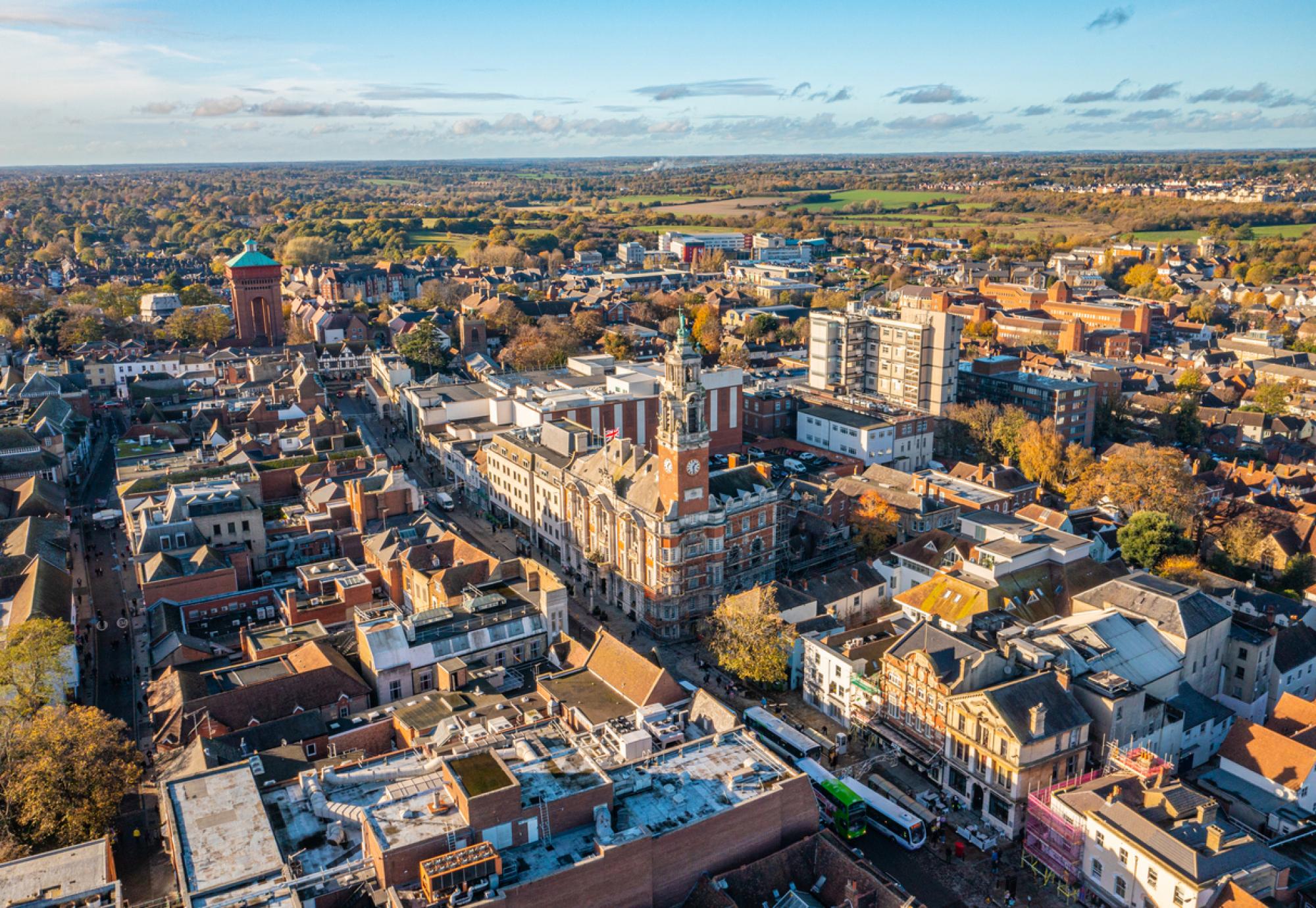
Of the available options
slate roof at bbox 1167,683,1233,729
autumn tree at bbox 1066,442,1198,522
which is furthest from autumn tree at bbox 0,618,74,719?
autumn tree at bbox 1066,442,1198,522

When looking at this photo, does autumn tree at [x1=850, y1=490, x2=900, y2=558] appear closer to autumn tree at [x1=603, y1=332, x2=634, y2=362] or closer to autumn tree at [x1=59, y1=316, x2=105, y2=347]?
autumn tree at [x1=603, y1=332, x2=634, y2=362]

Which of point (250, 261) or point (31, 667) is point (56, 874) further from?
point (250, 261)

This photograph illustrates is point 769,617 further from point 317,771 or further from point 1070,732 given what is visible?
point 317,771

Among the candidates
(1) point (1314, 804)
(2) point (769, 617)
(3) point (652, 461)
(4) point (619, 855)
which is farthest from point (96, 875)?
(1) point (1314, 804)

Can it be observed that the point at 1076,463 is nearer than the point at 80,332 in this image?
Yes

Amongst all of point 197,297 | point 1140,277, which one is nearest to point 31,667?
point 197,297

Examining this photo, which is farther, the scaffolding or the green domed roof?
the green domed roof
